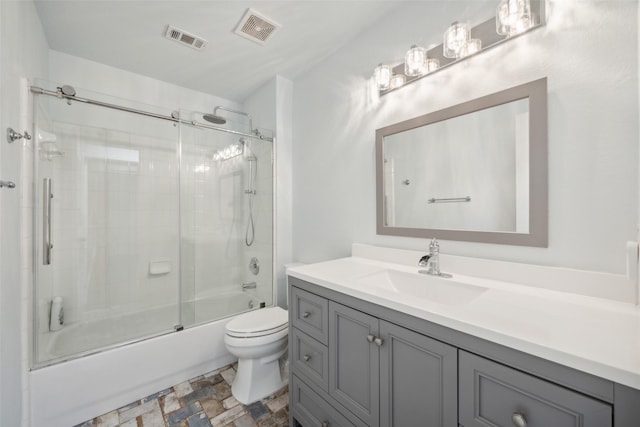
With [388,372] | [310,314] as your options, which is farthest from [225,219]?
[388,372]

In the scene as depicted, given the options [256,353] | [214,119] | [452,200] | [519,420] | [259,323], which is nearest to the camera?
[519,420]

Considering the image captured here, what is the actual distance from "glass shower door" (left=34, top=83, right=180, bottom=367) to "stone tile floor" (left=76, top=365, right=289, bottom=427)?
Answer: 396 millimetres

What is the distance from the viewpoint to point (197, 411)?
60.3 inches

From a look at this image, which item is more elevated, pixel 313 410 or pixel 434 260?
pixel 434 260

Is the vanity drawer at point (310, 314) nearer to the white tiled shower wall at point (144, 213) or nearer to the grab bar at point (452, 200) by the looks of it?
the grab bar at point (452, 200)

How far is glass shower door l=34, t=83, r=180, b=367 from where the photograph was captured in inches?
62.4

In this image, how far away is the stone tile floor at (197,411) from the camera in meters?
1.45

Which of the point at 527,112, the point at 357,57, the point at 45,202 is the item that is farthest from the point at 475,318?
the point at 45,202

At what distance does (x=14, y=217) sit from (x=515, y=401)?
210 centimetres

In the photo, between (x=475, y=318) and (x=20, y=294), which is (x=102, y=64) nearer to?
(x=20, y=294)

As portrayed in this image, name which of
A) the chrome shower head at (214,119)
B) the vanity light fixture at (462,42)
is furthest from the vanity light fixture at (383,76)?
the chrome shower head at (214,119)

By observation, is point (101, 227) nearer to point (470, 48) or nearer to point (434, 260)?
point (434, 260)

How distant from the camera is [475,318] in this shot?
2.44 ft

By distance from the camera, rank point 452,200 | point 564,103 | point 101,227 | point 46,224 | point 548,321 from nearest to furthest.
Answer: point 548,321
point 564,103
point 452,200
point 46,224
point 101,227
